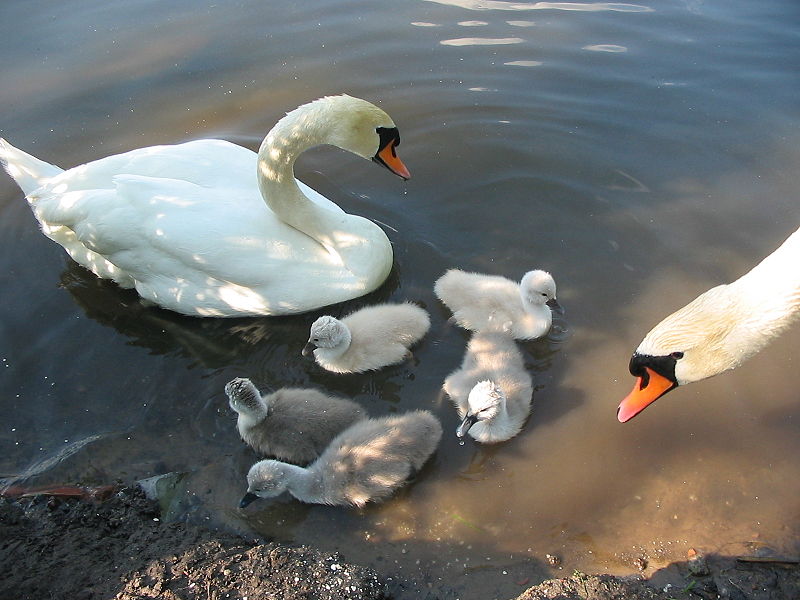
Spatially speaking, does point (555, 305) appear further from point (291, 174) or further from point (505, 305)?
point (291, 174)

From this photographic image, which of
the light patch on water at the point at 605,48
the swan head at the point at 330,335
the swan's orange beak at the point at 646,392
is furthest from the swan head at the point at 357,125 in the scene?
the light patch on water at the point at 605,48

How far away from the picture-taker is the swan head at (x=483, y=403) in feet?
13.8

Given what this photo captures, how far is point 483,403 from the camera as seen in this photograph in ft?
A: 13.9

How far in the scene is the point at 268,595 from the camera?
3545 mm

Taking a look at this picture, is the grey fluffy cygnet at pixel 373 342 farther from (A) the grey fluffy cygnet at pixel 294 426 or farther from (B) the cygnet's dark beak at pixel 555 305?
(B) the cygnet's dark beak at pixel 555 305

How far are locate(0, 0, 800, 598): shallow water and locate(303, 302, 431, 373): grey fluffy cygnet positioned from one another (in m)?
0.19

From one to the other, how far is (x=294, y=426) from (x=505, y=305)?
5.87 feet

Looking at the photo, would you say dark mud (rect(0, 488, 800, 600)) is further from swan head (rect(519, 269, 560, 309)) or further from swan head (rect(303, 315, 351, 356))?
swan head (rect(519, 269, 560, 309))

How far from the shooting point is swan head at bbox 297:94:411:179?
4820mm

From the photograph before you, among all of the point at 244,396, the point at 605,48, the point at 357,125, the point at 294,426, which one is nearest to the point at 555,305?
the point at 357,125

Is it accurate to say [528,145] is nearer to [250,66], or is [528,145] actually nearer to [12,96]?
[250,66]

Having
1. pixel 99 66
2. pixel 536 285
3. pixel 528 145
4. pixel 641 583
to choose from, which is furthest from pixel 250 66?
pixel 641 583

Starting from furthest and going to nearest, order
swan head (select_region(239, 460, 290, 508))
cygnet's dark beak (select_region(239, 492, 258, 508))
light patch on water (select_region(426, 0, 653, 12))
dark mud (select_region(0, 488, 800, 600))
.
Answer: light patch on water (select_region(426, 0, 653, 12)) → cygnet's dark beak (select_region(239, 492, 258, 508)) → swan head (select_region(239, 460, 290, 508)) → dark mud (select_region(0, 488, 800, 600))

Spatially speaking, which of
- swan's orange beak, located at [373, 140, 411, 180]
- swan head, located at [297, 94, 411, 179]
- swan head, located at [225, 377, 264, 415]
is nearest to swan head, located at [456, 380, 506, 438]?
swan head, located at [225, 377, 264, 415]
